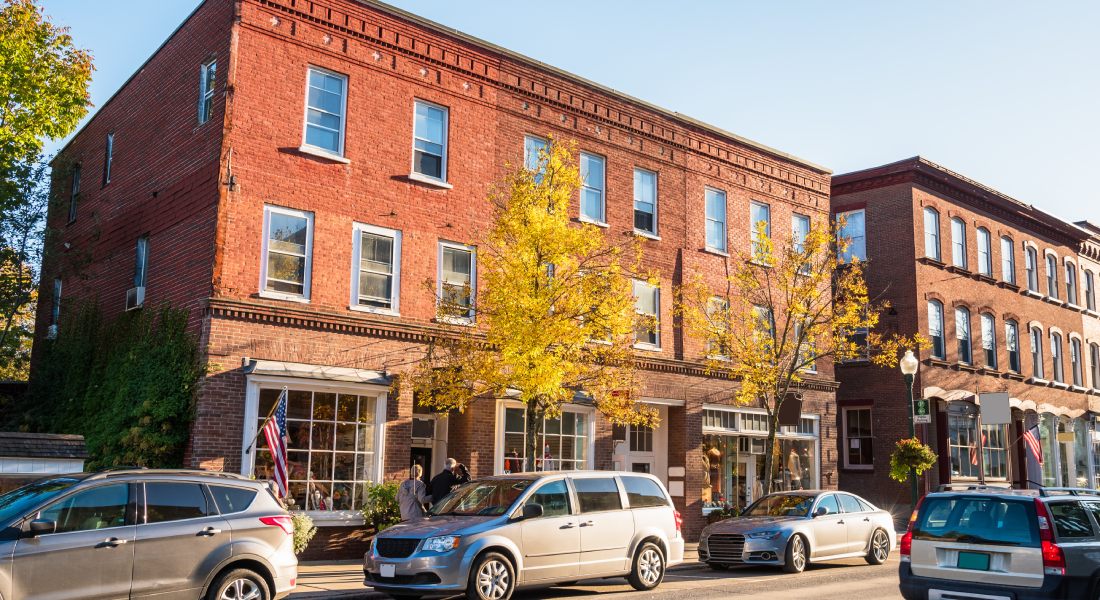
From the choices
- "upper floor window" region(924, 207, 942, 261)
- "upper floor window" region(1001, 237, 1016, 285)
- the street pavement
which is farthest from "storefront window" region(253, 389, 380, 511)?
"upper floor window" region(1001, 237, 1016, 285)

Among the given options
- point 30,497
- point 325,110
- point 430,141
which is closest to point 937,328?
point 430,141

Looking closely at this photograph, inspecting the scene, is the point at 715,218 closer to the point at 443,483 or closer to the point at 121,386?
the point at 443,483

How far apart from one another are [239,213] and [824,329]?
517 inches

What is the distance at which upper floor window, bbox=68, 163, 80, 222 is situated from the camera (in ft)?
79.6

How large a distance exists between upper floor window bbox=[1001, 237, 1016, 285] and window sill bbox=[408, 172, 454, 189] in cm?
2458

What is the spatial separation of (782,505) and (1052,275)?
2733cm

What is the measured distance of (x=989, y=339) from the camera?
34781 mm

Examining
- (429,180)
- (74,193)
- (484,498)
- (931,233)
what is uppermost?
(931,233)

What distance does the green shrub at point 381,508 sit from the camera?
1750cm

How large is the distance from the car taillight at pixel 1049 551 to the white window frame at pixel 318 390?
1166cm

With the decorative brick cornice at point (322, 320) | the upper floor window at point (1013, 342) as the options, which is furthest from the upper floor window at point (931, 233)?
the decorative brick cornice at point (322, 320)

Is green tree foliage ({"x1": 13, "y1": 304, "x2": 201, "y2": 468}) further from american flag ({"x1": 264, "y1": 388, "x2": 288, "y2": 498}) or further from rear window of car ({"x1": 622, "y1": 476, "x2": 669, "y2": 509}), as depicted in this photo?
rear window of car ({"x1": 622, "y1": 476, "x2": 669, "y2": 509})

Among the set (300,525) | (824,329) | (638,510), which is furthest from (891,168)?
(300,525)

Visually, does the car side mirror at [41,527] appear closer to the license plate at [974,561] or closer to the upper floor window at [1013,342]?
the license plate at [974,561]
